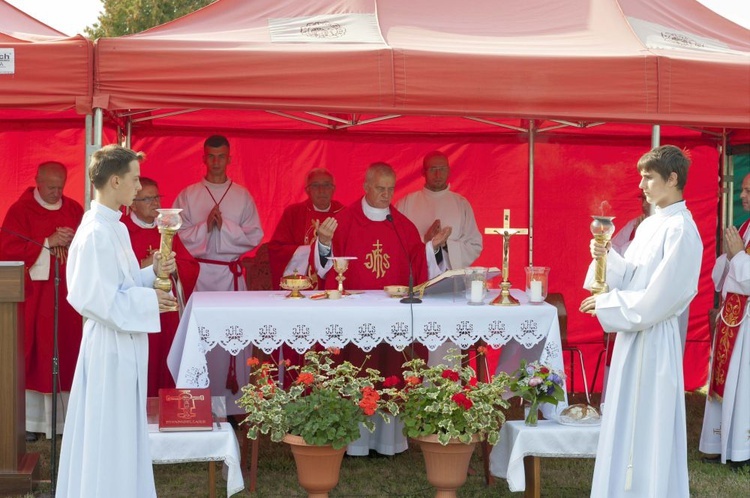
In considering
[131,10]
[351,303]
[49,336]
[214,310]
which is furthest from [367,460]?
[131,10]

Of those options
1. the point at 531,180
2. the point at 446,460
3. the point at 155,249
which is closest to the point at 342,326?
the point at 446,460

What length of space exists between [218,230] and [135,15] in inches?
821

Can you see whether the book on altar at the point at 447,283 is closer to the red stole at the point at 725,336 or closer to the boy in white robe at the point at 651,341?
the boy in white robe at the point at 651,341

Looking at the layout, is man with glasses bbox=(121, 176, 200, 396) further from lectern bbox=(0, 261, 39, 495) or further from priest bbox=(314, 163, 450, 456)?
lectern bbox=(0, 261, 39, 495)

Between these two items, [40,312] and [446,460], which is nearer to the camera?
[446,460]

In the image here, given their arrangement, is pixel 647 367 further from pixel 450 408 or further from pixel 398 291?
pixel 398 291

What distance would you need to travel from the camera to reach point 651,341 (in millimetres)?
4863

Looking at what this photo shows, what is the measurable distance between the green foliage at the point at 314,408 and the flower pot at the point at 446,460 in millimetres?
355

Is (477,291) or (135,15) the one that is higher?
(135,15)

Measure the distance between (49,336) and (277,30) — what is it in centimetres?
292

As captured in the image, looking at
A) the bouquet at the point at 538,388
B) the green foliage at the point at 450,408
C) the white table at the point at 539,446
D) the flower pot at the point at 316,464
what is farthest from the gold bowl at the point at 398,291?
the flower pot at the point at 316,464

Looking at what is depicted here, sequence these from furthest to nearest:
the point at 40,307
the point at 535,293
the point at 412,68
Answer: the point at 40,307
the point at 535,293
the point at 412,68

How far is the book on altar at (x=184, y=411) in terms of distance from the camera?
5.23 metres

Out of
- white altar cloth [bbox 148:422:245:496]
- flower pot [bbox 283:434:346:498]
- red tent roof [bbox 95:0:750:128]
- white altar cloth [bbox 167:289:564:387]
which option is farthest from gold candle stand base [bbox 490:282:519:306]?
white altar cloth [bbox 148:422:245:496]
